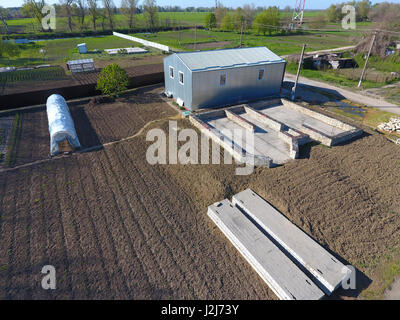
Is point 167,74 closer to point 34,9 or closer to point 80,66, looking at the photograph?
point 80,66

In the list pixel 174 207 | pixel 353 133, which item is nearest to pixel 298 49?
pixel 353 133

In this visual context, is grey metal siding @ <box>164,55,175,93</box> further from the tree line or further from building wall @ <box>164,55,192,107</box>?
the tree line

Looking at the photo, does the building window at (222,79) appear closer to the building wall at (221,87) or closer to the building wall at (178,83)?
the building wall at (221,87)

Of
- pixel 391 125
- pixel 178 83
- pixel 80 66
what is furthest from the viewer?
pixel 80 66

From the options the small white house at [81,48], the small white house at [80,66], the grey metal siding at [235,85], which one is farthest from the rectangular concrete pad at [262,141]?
the small white house at [81,48]

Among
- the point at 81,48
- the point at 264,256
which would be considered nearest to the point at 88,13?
the point at 81,48

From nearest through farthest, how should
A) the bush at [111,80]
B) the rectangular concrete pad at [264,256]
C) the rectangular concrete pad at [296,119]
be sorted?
the rectangular concrete pad at [264,256], the rectangular concrete pad at [296,119], the bush at [111,80]
